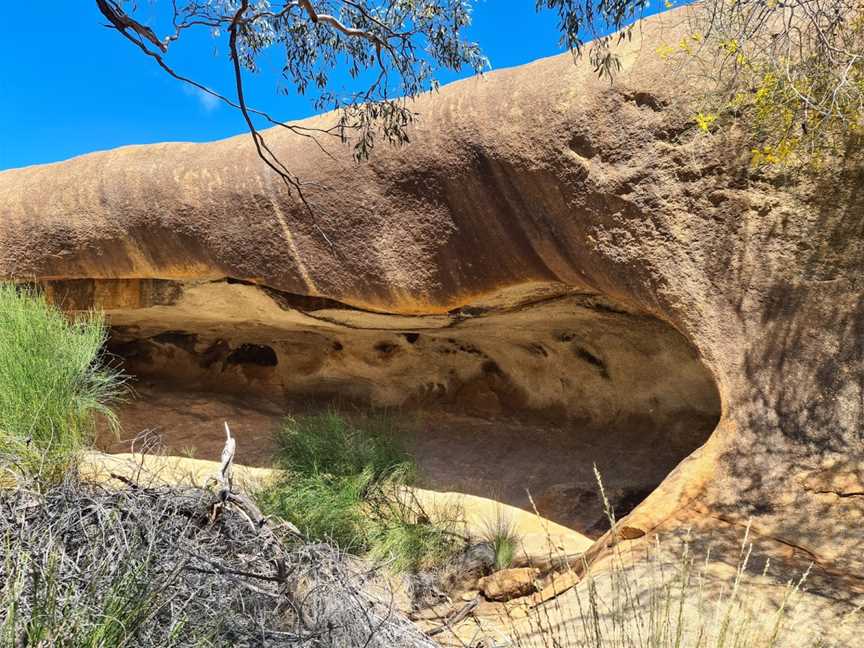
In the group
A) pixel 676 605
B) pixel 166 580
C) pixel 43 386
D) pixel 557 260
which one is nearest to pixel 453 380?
pixel 557 260

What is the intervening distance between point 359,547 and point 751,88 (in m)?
3.75

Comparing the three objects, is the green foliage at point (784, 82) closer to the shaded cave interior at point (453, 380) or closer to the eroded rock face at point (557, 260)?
the eroded rock face at point (557, 260)

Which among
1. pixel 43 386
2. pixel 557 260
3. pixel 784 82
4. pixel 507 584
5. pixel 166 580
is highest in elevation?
pixel 784 82

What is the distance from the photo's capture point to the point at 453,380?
7.95 m

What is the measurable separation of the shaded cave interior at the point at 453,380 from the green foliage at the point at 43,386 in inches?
37.0

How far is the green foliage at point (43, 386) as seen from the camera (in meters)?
4.43

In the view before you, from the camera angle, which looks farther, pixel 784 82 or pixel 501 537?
pixel 501 537

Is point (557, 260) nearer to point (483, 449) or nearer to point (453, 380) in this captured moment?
point (483, 449)

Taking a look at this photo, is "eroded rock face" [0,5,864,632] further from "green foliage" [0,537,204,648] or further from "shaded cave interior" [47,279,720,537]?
"green foliage" [0,537,204,648]

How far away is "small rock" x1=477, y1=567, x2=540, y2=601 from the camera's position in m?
4.66

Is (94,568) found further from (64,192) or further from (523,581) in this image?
(64,192)

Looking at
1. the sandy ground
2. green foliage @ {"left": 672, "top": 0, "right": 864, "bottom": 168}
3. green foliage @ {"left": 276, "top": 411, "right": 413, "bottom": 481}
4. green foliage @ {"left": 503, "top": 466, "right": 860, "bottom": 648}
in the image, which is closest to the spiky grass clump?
the sandy ground

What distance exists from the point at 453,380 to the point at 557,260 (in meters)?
2.92

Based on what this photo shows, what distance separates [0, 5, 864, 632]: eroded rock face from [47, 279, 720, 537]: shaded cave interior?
4 centimetres
